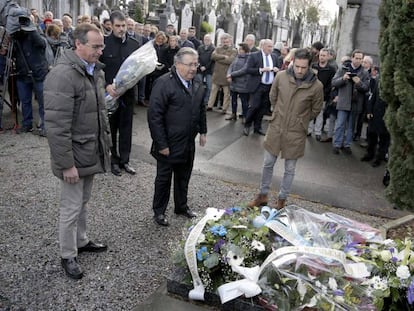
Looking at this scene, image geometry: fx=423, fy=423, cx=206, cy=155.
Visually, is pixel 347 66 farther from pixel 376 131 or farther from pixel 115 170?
pixel 115 170

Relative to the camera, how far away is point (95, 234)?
14.5ft

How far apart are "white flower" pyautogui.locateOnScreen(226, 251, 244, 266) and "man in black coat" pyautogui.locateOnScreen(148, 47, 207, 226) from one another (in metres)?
1.65

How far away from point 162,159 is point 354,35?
9086 mm

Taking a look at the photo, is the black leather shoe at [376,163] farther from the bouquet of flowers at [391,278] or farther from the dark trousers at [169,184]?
the bouquet of flowers at [391,278]

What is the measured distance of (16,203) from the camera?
4.97 meters

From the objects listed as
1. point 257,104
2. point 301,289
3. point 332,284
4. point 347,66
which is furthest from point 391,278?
point 257,104

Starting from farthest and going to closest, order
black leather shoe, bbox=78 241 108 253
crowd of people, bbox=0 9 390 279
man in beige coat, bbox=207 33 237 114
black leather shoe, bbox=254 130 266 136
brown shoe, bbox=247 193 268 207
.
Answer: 1. man in beige coat, bbox=207 33 237 114
2. black leather shoe, bbox=254 130 266 136
3. brown shoe, bbox=247 193 268 207
4. black leather shoe, bbox=78 241 108 253
5. crowd of people, bbox=0 9 390 279

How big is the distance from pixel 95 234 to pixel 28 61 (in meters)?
4.26

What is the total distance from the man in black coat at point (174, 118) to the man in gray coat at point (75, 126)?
758mm

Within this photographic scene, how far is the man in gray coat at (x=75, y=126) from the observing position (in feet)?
10.6

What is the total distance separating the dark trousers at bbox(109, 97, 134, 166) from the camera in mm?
6053

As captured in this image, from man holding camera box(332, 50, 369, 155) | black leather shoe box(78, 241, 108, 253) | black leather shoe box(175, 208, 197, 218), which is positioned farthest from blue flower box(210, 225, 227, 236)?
man holding camera box(332, 50, 369, 155)

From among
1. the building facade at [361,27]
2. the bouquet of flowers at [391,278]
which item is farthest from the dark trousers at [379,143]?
the bouquet of flowers at [391,278]

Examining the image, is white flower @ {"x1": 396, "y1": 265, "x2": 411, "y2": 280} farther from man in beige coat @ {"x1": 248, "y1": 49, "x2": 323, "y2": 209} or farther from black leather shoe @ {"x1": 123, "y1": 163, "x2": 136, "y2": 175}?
black leather shoe @ {"x1": 123, "y1": 163, "x2": 136, "y2": 175}
